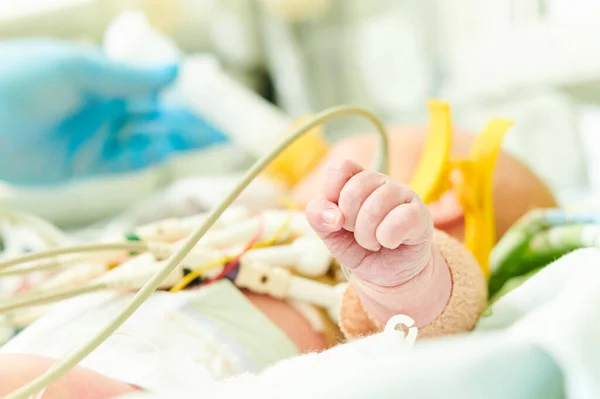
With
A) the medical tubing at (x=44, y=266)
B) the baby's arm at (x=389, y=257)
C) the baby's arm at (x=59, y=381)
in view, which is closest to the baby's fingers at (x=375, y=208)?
the baby's arm at (x=389, y=257)

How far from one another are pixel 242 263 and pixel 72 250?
6.3 inches

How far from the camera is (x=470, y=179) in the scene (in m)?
0.66

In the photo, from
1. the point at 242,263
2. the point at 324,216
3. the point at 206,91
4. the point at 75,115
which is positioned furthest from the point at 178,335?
the point at 206,91

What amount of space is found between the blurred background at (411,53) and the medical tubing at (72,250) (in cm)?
72

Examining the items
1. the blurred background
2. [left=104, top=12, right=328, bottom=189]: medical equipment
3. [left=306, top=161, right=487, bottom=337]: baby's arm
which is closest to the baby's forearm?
[left=306, top=161, right=487, bottom=337]: baby's arm

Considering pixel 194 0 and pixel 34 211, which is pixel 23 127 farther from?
pixel 194 0

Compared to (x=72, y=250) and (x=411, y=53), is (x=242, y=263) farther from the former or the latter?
(x=411, y=53)

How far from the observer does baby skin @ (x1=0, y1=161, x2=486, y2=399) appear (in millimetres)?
390

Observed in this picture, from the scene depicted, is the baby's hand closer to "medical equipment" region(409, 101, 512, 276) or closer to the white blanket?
the white blanket

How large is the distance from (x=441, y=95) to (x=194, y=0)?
67 cm

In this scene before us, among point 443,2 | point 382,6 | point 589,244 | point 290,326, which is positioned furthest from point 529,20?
point 290,326

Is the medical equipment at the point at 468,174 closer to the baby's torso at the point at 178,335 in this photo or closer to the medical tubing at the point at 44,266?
the baby's torso at the point at 178,335

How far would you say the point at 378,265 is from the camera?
420mm

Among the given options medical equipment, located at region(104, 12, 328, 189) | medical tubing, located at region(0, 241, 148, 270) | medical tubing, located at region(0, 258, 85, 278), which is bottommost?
medical tubing, located at region(0, 258, 85, 278)
